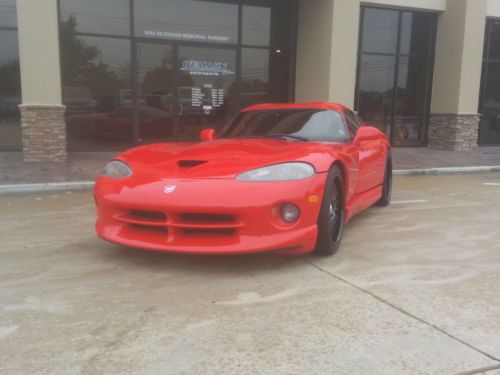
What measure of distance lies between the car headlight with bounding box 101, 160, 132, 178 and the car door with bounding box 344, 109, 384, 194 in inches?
85.5

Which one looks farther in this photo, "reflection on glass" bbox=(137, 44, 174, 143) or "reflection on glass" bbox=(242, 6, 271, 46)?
"reflection on glass" bbox=(242, 6, 271, 46)

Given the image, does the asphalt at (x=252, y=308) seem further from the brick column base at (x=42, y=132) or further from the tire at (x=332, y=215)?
the brick column base at (x=42, y=132)

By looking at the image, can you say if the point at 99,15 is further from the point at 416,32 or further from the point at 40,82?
the point at 416,32

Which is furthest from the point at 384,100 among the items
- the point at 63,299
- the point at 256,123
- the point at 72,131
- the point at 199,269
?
the point at 63,299

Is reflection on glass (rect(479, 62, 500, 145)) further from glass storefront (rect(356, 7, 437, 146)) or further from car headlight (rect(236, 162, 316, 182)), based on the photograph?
car headlight (rect(236, 162, 316, 182))

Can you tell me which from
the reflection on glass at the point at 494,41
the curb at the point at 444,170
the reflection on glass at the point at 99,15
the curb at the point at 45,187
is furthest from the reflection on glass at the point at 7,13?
the reflection on glass at the point at 494,41

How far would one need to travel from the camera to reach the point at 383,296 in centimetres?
334

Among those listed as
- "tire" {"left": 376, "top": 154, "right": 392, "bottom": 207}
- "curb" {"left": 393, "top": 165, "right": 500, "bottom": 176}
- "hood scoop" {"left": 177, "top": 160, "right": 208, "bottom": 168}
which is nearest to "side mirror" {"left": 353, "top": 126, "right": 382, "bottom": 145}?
"tire" {"left": 376, "top": 154, "right": 392, "bottom": 207}

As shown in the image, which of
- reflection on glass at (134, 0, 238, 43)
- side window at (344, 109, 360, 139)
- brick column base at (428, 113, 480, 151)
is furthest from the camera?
brick column base at (428, 113, 480, 151)

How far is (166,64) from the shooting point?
1189cm

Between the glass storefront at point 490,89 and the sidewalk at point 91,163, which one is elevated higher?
the glass storefront at point 490,89

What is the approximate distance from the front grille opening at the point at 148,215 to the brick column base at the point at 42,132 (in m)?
6.31

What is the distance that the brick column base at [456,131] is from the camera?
13.7m

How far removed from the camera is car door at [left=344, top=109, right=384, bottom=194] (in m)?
5.11
